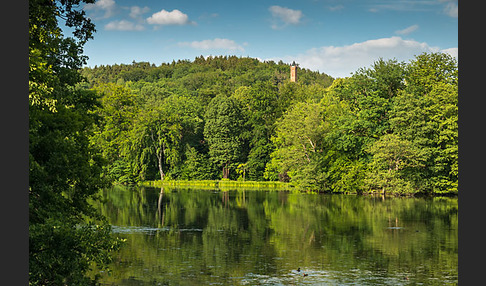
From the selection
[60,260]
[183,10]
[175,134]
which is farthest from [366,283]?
[183,10]

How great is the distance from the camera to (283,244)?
23.4m

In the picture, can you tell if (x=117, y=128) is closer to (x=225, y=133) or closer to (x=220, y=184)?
(x=225, y=133)

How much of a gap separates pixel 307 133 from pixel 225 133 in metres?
19.0

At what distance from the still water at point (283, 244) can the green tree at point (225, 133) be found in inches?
1256

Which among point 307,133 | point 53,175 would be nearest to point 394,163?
point 307,133

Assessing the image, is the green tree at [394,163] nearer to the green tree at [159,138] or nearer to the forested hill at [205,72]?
the green tree at [159,138]

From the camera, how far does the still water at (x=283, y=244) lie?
1723cm

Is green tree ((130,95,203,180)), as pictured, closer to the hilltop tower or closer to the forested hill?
the forested hill

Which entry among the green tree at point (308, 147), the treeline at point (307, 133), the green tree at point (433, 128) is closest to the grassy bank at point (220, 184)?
the treeline at point (307, 133)

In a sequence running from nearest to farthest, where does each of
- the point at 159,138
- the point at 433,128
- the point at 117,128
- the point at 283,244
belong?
the point at 283,244
the point at 433,128
the point at 117,128
the point at 159,138

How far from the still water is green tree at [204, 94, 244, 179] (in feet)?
105

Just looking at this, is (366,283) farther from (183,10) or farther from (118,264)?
(183,10)

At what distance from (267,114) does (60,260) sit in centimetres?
6505

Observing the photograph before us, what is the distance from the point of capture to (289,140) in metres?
58.8
